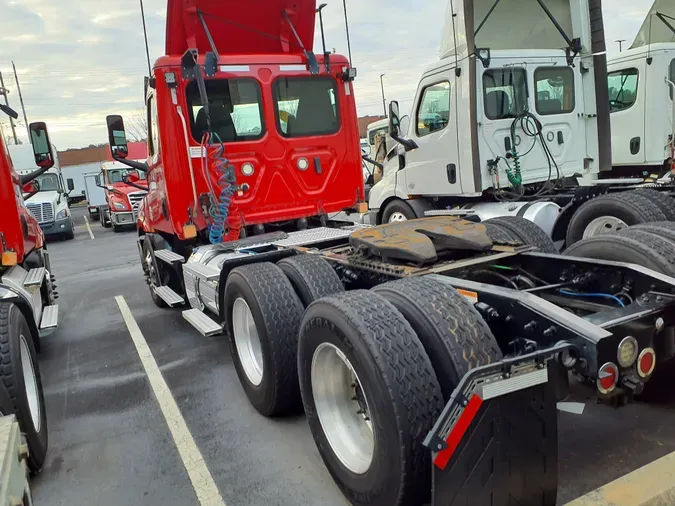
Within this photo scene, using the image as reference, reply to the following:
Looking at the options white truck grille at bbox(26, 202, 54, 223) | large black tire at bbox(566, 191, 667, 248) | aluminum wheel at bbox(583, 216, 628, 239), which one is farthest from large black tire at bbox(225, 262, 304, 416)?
white truck grille at bbox(26, 202, 54, 223)

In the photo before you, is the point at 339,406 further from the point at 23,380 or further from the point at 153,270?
the point at 153,270

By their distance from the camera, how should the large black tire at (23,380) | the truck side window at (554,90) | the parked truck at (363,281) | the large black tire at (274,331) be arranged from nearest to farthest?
the parked truck at (363,281) → the large black tire at (23,380) → the large black tire at (274,331) → the truck side window at (554,90)

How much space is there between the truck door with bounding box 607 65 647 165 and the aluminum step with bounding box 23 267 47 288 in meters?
8.15

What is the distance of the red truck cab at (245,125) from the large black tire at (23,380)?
2031 millimetres

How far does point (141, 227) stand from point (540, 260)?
5.73 m

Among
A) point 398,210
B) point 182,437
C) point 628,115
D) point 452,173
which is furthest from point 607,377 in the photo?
point 628,115

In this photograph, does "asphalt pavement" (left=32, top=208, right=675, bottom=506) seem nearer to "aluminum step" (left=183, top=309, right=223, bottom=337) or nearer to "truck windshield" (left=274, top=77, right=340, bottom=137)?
"aluminum step" (left=183, top=309, right=223, bottom=337)

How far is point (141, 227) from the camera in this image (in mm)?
7676

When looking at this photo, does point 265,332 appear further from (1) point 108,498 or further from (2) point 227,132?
(2) point 227,132

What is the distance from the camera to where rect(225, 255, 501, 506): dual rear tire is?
2.27 metres

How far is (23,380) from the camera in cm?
343

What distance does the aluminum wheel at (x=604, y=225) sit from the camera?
224 inches

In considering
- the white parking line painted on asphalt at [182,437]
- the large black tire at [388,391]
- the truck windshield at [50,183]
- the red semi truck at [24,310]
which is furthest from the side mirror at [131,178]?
the truck windshield at [50,183]

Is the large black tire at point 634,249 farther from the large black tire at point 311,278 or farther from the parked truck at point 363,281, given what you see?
the large black tire at point 311,278
